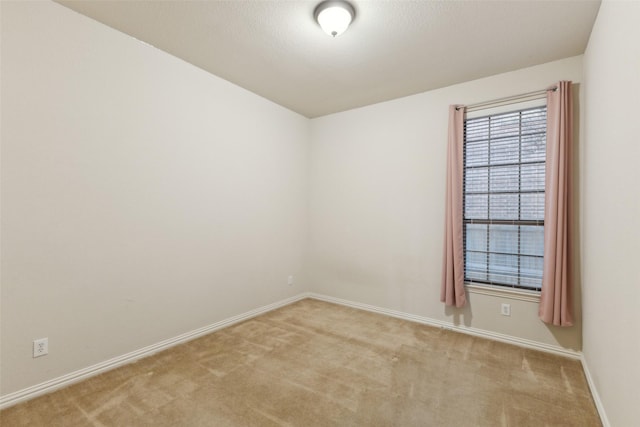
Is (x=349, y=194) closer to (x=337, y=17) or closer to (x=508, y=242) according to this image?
(x=508, y=242)

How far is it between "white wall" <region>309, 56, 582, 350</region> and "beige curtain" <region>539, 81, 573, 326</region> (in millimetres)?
227

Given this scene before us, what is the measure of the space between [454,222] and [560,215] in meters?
0.87

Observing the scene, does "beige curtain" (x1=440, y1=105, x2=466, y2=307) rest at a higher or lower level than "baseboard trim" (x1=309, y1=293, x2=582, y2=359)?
higher

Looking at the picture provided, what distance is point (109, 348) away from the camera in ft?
7.85

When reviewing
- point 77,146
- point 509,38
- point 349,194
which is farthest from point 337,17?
point 349,194

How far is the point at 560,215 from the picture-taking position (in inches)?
102

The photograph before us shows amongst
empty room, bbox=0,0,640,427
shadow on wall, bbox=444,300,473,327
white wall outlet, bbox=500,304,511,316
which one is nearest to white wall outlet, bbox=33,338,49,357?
empty room, bbox=0,0,640,427

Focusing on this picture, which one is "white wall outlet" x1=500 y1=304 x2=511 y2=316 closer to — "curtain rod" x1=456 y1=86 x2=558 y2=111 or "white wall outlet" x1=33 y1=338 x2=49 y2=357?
"curtain rod" x1=456 y1=86 x2=558 y2=111

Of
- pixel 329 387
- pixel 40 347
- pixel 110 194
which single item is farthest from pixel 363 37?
pixel 40 347

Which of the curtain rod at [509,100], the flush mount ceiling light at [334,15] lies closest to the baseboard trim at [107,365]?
the flush mount ceiling light at [334,15]

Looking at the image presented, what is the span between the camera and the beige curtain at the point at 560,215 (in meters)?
2.58

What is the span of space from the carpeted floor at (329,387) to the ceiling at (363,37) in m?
2.68

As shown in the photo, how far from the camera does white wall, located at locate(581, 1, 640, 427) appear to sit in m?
1.35

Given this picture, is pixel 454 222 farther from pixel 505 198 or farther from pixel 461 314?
pixel 461 314
